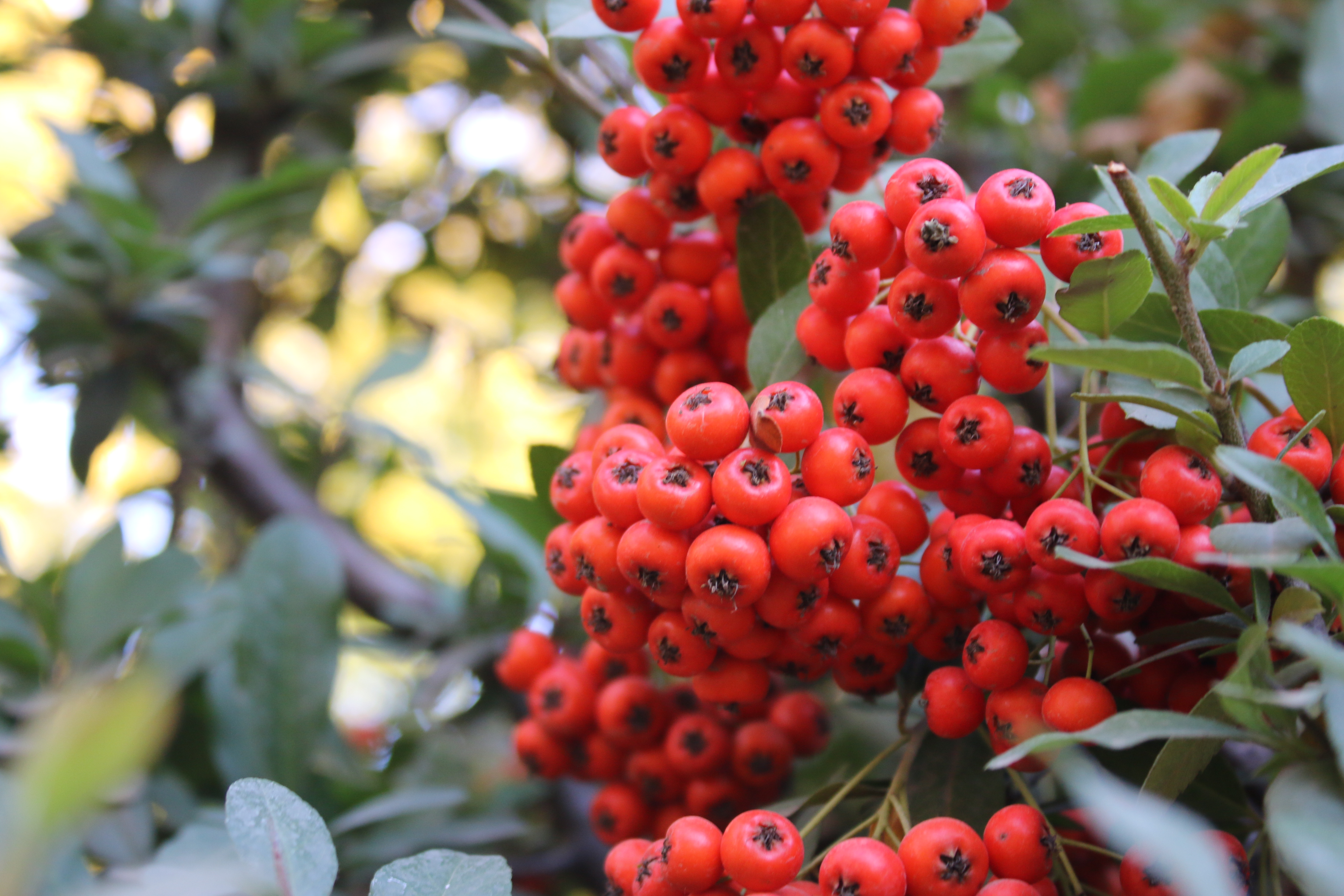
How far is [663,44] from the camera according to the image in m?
1.11

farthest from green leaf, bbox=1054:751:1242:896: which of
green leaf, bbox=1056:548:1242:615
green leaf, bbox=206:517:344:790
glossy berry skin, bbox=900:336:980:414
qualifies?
green leaf, bbox=206:517:344:790

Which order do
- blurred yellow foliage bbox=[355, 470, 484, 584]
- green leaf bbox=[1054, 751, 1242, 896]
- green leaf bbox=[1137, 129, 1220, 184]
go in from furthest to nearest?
blurred yellow foliage bbox=[355, 470, 484, 584], green leaf bbox=[1137, 129, 1220, 184], green leaf bbox=[1054, 751, 1242, 896]

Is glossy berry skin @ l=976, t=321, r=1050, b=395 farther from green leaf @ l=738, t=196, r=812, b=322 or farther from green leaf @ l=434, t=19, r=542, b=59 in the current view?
green leaf @ l=434, t=19, r=542, b=59

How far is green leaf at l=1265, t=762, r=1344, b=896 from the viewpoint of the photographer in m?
0.63

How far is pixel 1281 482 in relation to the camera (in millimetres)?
783

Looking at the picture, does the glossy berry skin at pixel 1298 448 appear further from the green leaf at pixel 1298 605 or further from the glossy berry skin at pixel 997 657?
the glossy berry skin at pixel 997 657

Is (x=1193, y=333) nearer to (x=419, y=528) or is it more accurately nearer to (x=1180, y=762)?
(x=1180, y=762)

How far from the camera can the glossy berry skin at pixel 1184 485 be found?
2.97ft

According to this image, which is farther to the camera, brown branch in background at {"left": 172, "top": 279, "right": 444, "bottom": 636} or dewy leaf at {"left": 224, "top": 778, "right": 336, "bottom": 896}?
brown branch in background at {"left": 172, "top": 279, "right": 444, "bottom": 636}

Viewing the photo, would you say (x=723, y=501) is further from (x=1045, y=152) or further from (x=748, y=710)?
(x=1045, y=152)

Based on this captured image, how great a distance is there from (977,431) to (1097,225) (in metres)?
0.22

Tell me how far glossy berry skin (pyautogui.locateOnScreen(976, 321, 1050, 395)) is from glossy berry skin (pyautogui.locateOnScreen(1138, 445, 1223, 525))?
0.14 meters

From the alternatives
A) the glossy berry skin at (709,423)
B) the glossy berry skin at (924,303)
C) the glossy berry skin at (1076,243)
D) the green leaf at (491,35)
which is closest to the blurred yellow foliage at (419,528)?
the green leaf at (491,35)

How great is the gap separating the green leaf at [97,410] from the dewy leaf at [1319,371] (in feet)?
6.70
